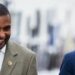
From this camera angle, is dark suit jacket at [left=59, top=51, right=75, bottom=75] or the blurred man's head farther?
dark suit jacket at [left=59, top=51, right=75, bottom=75]

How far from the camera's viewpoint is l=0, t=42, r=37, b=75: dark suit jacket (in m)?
2.72

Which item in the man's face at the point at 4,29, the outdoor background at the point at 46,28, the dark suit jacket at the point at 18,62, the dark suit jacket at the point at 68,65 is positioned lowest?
the outdoor background at the point at 46,28

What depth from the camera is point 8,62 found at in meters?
2.73

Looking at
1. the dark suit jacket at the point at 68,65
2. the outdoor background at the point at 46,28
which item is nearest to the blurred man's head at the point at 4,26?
the dark suit jacket at the point at 68,65

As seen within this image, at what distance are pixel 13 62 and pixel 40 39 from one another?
2.77m

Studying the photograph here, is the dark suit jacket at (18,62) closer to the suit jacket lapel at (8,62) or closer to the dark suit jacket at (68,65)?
the suit jacket lapel at (8,62)

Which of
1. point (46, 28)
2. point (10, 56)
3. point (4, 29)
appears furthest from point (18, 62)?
point (46, 28)

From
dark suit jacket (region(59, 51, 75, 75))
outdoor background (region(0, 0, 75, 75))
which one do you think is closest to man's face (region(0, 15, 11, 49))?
dark suit jacket (region(59, 51, 75, 75))

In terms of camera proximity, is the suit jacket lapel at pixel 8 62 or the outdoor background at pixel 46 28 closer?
the suit jacket lapel at pixel 8 62

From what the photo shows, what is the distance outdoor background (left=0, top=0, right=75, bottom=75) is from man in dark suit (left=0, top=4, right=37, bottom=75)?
2.60 meters

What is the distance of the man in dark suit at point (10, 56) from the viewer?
266 centimetres

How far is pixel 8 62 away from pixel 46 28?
2793 millimetres

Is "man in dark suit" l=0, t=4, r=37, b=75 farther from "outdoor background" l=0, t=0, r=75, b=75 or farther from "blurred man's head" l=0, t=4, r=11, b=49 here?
"outdoor background" l=0, t=0, r=75, b=75

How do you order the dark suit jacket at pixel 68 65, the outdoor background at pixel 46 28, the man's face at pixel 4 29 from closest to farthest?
the man's face at pixel 4 29, the dark suit jacket at pixel 68 65, the outdoor background at pixel 46 28
